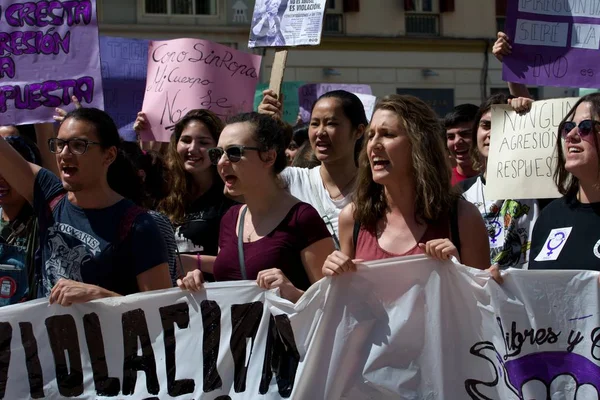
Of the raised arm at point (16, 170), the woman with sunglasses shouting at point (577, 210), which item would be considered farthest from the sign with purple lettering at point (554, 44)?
the raised arm at point (16, 170)

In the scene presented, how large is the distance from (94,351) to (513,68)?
2.49 m

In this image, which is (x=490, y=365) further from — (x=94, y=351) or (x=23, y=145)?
(x=23, y=145)

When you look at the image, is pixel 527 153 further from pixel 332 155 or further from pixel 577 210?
pixel 577 210

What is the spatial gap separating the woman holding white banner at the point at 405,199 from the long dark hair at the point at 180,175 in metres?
1.40

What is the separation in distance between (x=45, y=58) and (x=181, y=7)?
762 inches

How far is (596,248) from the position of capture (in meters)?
3.65

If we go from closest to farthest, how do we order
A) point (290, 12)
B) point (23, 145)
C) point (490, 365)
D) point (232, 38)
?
1. point (490, 365)
2. point (23, 145)
3. point (290, 12)
4. point (232, 38)

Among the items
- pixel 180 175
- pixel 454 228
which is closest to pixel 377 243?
pixel 454 228

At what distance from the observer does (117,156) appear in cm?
436

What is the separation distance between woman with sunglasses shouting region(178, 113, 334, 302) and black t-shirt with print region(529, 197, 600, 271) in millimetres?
782

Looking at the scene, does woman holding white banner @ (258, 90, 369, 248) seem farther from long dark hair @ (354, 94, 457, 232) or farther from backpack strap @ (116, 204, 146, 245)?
backpack strap @ (116, 204, 146, 245)

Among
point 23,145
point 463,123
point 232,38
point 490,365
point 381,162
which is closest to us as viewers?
point 490,365

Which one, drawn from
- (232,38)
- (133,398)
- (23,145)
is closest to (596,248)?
(133,398)

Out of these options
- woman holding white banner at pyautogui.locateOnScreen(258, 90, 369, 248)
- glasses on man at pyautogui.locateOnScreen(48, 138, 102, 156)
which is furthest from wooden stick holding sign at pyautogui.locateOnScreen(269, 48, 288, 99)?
glasses on man at pyautogui.locateOnScreen(48, 138, 102, 156)
